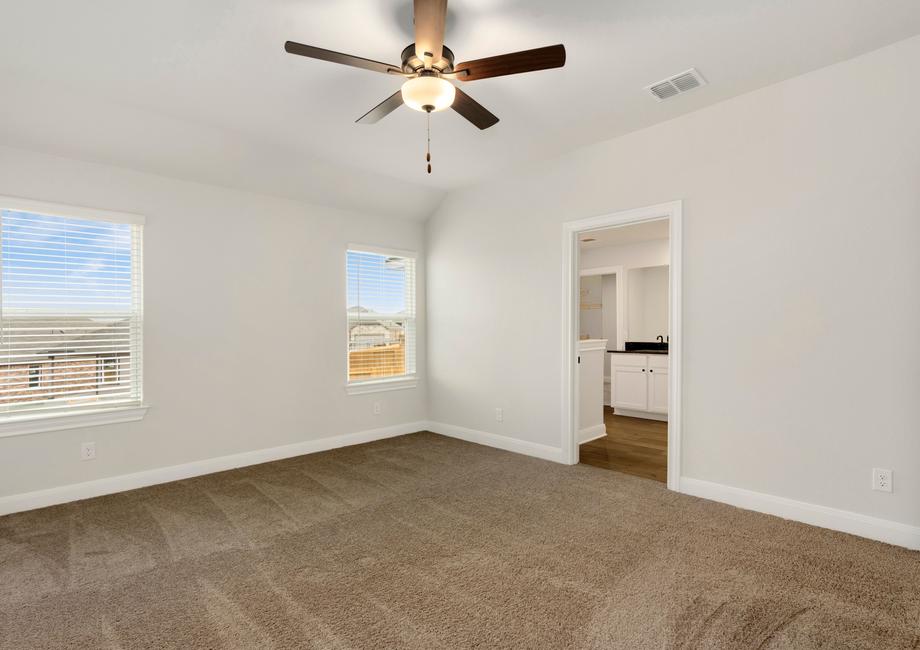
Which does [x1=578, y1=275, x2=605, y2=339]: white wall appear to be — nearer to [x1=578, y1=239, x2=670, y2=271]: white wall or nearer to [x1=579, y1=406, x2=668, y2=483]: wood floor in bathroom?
[x1=578, y1=239, x2=670, y2=271]: white wall

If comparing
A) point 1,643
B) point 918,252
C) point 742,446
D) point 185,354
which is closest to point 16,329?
point 185,354

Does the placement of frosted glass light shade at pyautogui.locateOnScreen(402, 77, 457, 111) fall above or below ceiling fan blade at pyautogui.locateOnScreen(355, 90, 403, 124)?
below

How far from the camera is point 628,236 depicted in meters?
6.98

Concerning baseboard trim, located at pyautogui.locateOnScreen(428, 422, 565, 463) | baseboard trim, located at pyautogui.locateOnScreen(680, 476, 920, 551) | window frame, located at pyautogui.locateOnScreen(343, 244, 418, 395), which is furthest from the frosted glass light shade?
baseboard trim, located at pyautogui.locateOnScreen(428, 422, 565, 463)

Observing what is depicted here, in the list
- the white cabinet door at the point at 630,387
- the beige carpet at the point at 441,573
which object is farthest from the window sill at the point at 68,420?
the white cabinet door at the point at 630,387

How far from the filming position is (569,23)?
92.2 inches

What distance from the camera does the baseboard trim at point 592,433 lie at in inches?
194

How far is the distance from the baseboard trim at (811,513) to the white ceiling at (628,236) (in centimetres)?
368

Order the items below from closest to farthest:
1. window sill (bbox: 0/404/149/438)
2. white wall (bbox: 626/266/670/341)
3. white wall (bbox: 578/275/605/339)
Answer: window sill (bbox: 0/404/149/438), white wall (bbox: 626/266/670/341), white wall (bbox: 578/275/605/339)

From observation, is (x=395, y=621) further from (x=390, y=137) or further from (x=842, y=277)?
(x=390, y=137)

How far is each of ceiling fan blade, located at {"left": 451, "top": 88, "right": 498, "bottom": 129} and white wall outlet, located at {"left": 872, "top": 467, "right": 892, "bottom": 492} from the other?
2895 mm

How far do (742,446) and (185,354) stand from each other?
4.24 metres

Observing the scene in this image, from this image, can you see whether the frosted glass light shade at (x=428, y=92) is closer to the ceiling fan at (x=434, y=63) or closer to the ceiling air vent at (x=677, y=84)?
the ceiling fan at (x=434, y=63)

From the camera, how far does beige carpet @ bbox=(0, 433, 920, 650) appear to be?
193 centimetres
